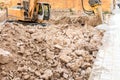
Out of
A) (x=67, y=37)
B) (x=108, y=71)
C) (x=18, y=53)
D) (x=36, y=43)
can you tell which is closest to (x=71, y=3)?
(x=67, y=37)

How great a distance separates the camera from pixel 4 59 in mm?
7562

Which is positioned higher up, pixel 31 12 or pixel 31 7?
pixel 31 7

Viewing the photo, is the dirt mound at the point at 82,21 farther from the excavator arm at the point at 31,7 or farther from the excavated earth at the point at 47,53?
the excavated earth at the point at 47,53

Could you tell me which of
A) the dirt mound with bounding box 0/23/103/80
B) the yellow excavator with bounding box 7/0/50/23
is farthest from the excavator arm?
the dirt mound with bounding box 0/23/103/80

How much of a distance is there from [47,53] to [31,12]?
4.71 meters

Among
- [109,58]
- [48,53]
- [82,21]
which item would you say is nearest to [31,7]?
[82,21]

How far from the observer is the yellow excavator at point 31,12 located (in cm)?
1327

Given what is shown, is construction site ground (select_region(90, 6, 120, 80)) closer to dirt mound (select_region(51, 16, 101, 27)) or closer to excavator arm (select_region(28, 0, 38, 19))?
dirt mound (select_region(51, 16, 101, 27))

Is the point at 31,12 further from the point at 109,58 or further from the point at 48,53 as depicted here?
the point at 109,58

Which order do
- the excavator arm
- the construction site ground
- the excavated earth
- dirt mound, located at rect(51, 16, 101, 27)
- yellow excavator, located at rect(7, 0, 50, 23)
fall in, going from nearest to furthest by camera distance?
1. the construction site ground
2. the excavated earth
3. the excavator arm
4. yellow excavator, located at rect(7, 0, 50, 23)
5. dirt mound, located at rect(51, 16, 101, 27)

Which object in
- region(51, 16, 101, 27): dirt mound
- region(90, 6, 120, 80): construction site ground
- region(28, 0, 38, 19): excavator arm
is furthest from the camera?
region(51, 16, 101, 27): dirt mound

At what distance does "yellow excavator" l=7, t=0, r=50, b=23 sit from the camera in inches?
523

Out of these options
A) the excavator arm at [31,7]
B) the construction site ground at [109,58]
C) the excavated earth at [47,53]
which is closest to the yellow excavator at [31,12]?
the excavator arm at [31,7]

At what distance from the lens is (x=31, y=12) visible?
13.4m
